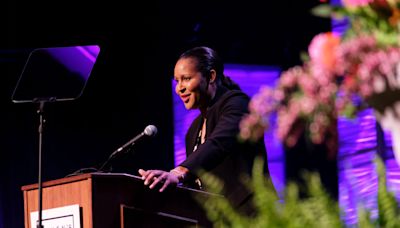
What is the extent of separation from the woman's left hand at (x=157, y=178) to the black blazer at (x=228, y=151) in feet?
0.59

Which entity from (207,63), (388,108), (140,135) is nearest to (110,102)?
(207,63)

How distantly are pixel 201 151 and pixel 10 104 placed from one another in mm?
2616

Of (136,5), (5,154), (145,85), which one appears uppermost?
(136,5)

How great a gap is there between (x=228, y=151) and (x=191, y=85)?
1.45 ft

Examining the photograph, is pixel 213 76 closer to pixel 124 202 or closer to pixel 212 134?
pixel 212 134

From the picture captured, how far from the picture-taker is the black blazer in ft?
10.5

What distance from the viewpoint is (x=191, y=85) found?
3607mm

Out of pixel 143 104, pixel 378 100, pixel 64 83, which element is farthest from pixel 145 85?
pixel 378 100

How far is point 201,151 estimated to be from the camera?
3.21 meters

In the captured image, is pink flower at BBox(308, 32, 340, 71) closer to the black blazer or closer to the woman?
the woman

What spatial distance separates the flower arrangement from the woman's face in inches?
105

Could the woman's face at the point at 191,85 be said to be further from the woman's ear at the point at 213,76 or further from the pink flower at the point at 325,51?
the pink flower at the point at 325,51

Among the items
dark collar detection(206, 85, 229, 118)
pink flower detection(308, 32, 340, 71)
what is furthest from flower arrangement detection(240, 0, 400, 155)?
dark collar detection(206, 85, 229, 118)

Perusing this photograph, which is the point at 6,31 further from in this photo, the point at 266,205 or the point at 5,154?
the point at 266,205
